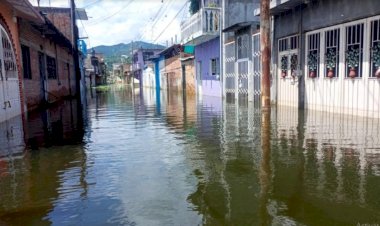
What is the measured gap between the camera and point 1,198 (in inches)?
179

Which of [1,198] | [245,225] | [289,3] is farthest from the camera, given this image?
[289,3]

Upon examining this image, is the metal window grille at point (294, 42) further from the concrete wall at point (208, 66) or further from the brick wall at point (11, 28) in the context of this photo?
the brick wall at point (11, 28)

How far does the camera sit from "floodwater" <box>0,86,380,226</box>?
3857mm

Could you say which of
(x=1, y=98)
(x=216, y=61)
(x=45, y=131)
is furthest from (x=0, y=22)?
(x=216, y=61)

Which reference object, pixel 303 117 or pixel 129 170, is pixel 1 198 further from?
pixel 303 117

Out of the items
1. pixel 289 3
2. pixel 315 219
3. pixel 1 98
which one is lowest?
pixel 315 219

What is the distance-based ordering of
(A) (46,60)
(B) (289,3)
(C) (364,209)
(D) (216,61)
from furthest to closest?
(D) (216,61) → (A) (46,60) → (B) (289,3) → (C) (364,209)

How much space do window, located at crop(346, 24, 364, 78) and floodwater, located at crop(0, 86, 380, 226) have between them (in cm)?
283

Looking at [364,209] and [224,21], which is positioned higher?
[224,21]

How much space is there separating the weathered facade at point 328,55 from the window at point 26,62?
10.9 metres

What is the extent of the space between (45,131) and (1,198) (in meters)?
6.06

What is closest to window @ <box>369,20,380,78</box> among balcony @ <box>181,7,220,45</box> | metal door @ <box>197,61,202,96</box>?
balcony @ <box>181,7,220,45</box>

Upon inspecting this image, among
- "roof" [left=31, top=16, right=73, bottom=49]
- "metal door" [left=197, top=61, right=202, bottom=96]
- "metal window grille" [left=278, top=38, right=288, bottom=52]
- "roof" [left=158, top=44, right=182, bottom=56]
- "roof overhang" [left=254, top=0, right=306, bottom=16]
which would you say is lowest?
"metal door" [left=197, top=61, right=202, bottom=96]

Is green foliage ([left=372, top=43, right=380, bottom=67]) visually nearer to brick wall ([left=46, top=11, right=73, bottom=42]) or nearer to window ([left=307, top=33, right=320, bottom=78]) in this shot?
window ([left=307, top=33, right=320, bottom=78])
